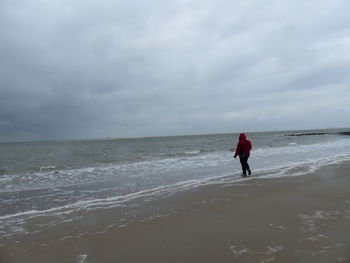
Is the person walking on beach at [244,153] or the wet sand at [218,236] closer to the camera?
the wet sand at [218,236]

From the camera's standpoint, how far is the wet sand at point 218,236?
3559 millimetres

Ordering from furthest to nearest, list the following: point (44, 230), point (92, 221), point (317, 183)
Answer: point (317, 183) → point (92, 221) → point (44, 230)

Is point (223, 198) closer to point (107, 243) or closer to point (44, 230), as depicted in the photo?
point (107, 243)

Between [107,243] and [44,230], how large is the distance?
1.83m

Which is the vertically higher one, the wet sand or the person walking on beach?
the person walking on beach

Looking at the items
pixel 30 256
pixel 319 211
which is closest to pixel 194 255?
pixel 30 256

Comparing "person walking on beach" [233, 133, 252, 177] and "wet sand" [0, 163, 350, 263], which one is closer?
"wet sand" [0, 163, 350, 263]

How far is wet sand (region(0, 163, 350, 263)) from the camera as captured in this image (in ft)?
11.7

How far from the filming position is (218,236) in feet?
13.8

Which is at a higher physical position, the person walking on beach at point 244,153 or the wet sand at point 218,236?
the person walking on beach at point 244,153

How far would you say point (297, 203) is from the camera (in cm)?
596

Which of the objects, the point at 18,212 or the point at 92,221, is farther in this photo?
the point at 18,212

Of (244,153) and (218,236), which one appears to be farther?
(244,153)

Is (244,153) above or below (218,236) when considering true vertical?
above
